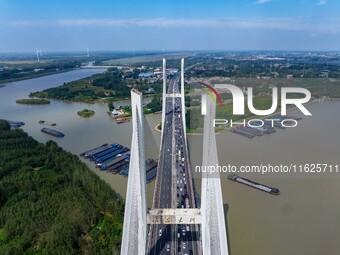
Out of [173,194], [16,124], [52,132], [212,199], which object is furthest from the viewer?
[16,124]

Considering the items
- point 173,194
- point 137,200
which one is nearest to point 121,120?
point 173,194

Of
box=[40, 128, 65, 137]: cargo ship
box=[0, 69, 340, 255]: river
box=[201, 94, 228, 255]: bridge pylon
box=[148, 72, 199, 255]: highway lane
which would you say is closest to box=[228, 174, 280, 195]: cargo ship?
box=[0, 69, 340, 255]: river

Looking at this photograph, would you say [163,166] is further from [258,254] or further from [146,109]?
[146,109]

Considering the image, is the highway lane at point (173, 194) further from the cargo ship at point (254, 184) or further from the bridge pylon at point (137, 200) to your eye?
the cargo ship at point (254, 184)

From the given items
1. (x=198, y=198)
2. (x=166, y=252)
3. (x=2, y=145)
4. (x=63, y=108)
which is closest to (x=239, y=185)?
(x=198, y=198)

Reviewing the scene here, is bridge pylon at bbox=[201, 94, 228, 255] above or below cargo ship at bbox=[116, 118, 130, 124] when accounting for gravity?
above

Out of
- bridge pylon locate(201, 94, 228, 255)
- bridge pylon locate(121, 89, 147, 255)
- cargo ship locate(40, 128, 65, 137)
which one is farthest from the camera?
cargo ship locate(40, 128, 65, 137)

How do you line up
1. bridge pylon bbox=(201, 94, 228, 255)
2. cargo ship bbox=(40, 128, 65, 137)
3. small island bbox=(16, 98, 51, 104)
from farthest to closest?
small island bbox=(16, 98, 51, 104), cargo ship bbox=(40, 128, 65, 137), bridge pylon bbox=(201, 94, 228, 255)

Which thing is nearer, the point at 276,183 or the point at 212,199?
the point at 212,199

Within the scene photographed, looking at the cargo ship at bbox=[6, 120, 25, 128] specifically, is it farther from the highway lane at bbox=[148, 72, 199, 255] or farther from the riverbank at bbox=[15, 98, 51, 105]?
the highway lane at bbox=[148, 72, 199, 255]

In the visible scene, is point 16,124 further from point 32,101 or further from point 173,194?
point 173,194
